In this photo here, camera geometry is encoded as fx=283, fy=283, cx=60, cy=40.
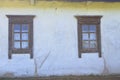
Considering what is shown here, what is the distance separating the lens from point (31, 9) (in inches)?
524

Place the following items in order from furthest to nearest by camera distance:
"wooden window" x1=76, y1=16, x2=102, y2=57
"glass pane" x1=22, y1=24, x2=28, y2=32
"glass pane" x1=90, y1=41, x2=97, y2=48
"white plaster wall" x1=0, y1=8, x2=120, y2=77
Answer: "glass pane" x1=90, y1=41, x2=97, y2=48
"wooden window" x1=76, y1=16, x2=102, y2=57
"glass pane" x1=22, y1=24, x2=28, y2=32
"white plaster wall" x1=0, y1=8, x2=120, y2=77

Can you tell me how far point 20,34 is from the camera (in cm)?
1321

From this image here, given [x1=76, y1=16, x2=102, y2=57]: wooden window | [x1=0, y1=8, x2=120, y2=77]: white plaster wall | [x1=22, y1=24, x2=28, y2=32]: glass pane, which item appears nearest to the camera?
[x1=0, y1=8, x2=120, y2=77]: white plaster wall

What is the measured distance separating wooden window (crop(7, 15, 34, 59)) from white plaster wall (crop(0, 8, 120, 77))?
0.63 ft

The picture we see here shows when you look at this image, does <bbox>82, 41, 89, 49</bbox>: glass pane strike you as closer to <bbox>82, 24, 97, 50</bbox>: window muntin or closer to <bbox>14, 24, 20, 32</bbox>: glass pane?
<bbox>82, 24, 97, 50</bbox>: window muntin

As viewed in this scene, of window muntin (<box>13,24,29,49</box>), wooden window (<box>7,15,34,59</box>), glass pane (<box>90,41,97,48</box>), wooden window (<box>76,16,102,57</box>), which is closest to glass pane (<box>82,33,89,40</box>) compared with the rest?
wooden window (<box>76,16,102,57</box>)

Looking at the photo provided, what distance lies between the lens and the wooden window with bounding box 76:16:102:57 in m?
13.6

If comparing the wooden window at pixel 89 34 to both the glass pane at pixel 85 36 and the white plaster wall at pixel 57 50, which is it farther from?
the white plaster wall at pixel 57 50

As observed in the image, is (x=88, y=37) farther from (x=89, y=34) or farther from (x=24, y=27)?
(x=24, y=27)

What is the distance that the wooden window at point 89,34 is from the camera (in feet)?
44.5

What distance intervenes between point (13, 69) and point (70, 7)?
398 centimetres

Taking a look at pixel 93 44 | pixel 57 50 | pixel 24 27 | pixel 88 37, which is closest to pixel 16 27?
pixel 24 27

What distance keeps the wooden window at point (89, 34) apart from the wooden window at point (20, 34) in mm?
2341

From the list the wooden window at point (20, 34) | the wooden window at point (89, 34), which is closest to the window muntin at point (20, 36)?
the wooden window at point (20, 34)
